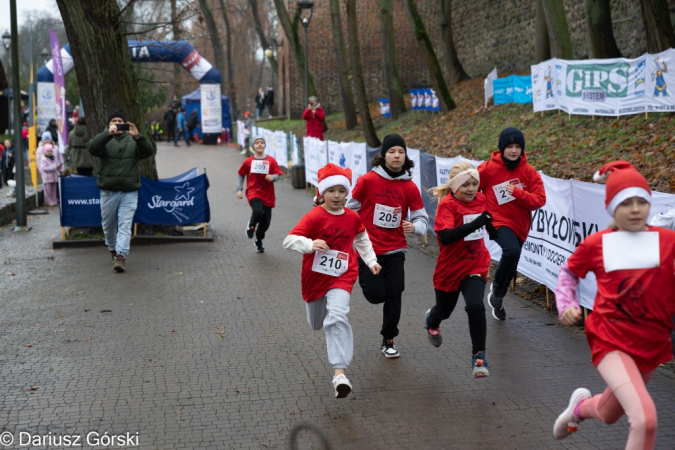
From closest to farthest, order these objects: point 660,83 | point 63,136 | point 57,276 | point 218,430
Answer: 1. point 218,430
2. point 57,276
3. point 660,83
4. point 63,136

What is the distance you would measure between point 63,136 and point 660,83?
15.9 meters

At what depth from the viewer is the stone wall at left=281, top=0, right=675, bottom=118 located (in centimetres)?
2469

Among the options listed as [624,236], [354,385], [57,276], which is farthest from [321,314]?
[57,276]

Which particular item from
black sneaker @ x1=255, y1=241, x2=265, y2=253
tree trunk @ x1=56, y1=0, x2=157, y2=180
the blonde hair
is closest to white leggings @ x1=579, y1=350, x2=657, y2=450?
the blonde hair

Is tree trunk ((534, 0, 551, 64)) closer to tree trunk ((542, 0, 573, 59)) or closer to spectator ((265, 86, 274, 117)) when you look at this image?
tree trunk ((542, 0, 573, 59))

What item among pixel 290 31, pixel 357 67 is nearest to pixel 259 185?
pixel 357 67

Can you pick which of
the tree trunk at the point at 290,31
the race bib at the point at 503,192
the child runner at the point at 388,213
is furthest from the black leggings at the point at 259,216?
the tree trunk at the point at 290,31

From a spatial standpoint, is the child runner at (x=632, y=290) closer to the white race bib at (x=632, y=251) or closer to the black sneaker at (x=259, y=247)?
the white race bib at (x=632, y=251)

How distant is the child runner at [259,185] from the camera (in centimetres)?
1266

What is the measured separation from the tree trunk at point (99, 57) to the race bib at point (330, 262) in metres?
8.78

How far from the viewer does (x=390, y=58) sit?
94.2ft

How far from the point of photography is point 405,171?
7.08 metres

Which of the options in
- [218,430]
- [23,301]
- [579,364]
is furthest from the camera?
[23,301]

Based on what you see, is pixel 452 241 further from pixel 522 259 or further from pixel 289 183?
pixel 289 183
